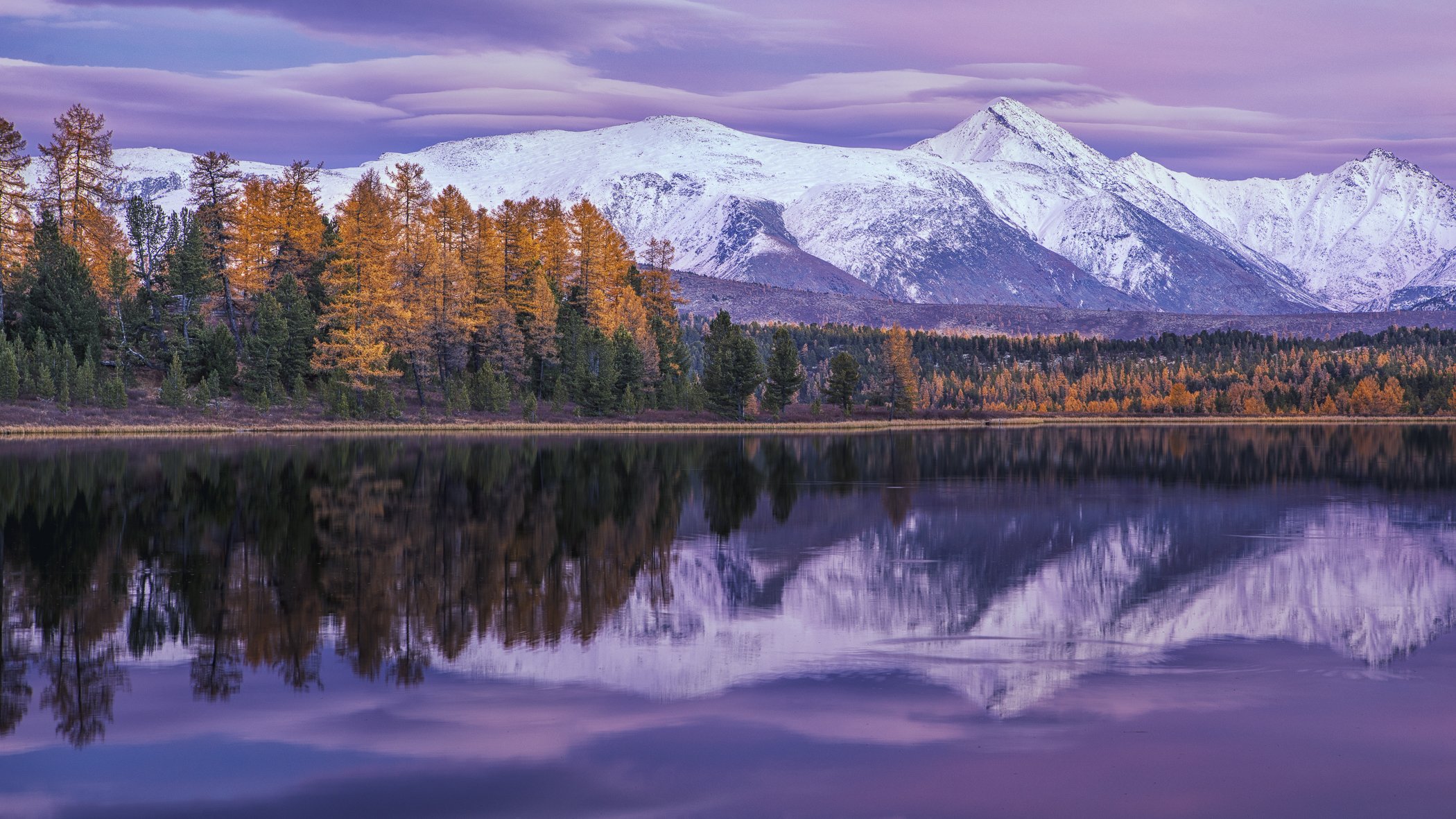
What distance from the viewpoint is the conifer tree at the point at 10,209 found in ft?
310

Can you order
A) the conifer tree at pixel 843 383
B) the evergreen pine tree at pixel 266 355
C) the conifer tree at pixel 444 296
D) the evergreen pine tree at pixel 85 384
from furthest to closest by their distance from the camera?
the conifer tree at pixel 843 383
the conifer tree at pixel 444 296
the evergreen pine tree at pixel 266 355
the evergreen pine tree at pixel 85 384

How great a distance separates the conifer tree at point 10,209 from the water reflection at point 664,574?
41.5m

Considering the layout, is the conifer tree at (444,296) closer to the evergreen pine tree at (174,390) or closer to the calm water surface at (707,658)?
the evergreen pine tree at (174,390)

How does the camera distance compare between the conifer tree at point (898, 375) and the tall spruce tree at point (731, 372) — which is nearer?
the tall spruce tree at point (731, 372)

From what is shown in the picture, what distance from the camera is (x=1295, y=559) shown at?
3397cm

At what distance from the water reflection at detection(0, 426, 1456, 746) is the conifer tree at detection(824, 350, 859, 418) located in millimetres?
80670

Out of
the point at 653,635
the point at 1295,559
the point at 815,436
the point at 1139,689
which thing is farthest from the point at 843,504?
the point at 815,436

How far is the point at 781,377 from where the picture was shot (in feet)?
422

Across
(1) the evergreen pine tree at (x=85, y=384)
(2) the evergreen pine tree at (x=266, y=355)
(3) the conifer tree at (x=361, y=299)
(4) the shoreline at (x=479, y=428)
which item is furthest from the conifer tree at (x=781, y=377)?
(1) the evergreen pine tree at (x=85, y=384)

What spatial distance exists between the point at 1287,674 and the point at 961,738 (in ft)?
24.5

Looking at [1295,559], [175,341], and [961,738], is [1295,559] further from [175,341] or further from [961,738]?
[175,341]

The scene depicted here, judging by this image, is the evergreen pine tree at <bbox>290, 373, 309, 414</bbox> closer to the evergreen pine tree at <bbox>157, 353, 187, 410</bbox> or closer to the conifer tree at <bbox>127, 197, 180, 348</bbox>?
A: the evergreen pine tree at <bbox>157, 353, 187, 410</bbox>

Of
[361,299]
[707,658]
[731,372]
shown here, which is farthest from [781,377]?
[707,658]

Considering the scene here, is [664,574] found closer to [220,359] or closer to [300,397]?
[300,397]
